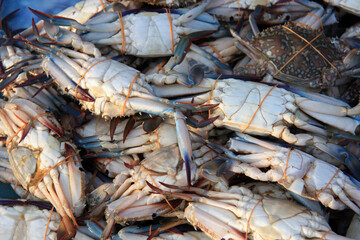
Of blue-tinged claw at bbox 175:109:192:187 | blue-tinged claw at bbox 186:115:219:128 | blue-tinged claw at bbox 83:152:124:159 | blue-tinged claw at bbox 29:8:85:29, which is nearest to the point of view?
blue-tinged claw at bbox 175:109:192:187

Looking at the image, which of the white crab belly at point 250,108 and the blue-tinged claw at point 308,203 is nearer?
the blue-tinged claw at point 308,203

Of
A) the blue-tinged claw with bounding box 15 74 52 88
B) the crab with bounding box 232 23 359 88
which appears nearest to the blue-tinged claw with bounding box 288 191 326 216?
the crab with bounding box 232 23 359 88

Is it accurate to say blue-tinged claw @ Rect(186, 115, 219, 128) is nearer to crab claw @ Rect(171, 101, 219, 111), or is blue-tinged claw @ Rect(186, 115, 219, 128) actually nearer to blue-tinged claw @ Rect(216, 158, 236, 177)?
crab claw @ Rect(171, 101, 219, 111)

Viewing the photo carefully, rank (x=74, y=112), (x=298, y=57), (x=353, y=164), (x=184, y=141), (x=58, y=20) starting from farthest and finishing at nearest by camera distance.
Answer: (x=74, y=112), (x=298, y=57), (x=58, y=20), (x=353, y=164), (x=184, y=141)

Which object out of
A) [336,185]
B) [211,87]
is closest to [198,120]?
[211,87]

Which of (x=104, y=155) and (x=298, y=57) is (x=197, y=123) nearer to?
(x=104, y=155)

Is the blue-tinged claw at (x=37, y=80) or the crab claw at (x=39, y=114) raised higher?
the blue-tinged claw at (x=37, y=80)

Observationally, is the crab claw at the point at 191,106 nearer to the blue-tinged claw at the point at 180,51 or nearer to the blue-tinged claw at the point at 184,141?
the blue-tinged claw at the point at 184,141

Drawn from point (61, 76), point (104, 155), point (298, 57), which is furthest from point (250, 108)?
point (61, 76)

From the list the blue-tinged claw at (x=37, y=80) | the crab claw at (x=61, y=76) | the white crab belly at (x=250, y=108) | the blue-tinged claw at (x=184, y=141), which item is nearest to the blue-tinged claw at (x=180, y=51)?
the white crab belly at (x=250, y=108)
